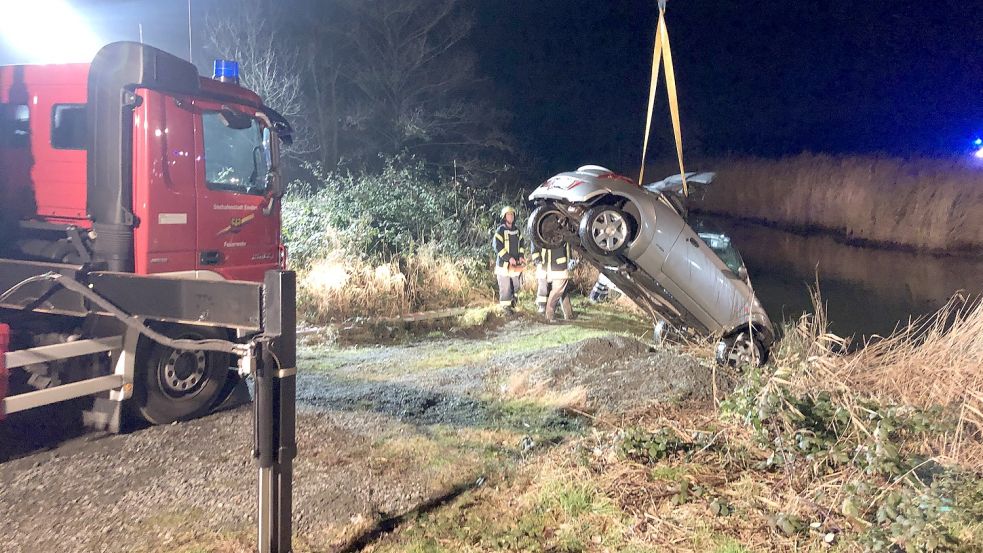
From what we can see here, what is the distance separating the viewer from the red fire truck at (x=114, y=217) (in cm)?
490

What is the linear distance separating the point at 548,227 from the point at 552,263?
224 cm

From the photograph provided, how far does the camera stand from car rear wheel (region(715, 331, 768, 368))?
7161 mm

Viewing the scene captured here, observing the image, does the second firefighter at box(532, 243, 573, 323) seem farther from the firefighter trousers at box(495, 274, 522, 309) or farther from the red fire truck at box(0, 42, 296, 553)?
the red fire truck at box(0, 42, 296, 553)

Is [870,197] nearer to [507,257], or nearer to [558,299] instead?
[558,299]

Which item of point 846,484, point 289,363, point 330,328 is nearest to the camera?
point 289,363

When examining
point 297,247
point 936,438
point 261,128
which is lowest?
point 936,438

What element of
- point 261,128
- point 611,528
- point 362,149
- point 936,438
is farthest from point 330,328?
point 362,149

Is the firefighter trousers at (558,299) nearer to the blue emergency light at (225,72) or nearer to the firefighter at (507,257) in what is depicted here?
the firefighter at (507,257)

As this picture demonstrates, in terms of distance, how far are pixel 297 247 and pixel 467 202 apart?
3.75 meters

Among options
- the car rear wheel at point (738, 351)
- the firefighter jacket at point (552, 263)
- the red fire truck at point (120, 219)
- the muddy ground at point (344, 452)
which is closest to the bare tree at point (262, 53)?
the firefighter jacket at point (552, 263)

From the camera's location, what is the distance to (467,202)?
13539 millimetres

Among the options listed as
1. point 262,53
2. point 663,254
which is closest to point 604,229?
point 663,254

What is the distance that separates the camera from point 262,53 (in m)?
15.3

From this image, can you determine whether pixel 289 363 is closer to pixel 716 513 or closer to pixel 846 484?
pixel 716 513
